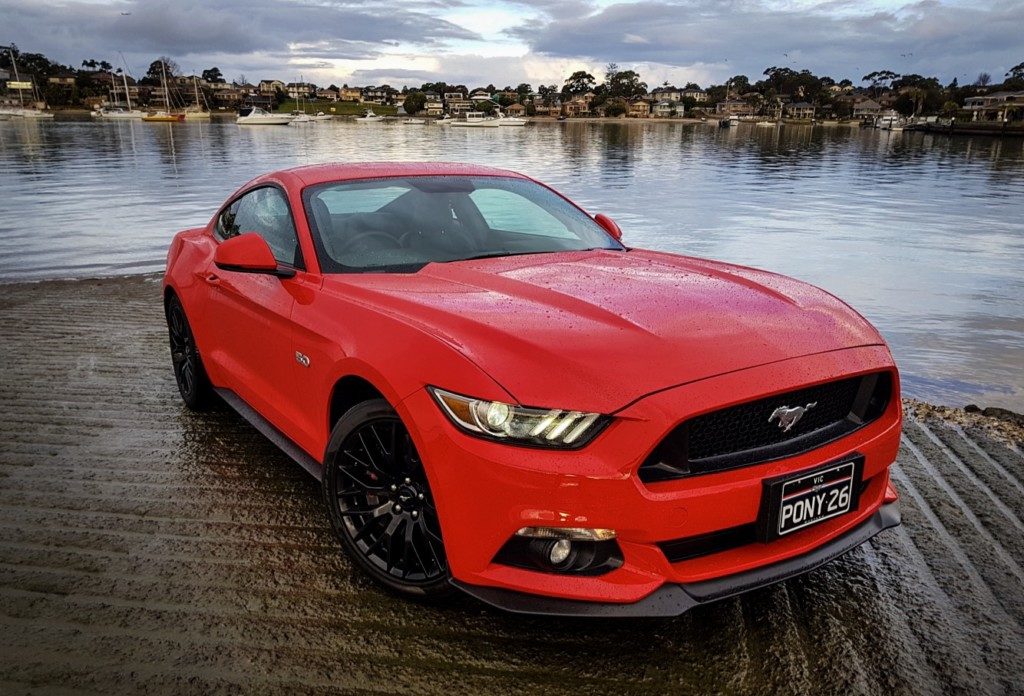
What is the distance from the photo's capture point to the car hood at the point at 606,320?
2178mm

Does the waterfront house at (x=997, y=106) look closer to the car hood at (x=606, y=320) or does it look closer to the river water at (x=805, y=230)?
the river water at (x=805, y=230)

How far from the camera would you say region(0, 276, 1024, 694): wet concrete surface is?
7.67 ft

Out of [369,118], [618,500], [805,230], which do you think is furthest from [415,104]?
[618,500]

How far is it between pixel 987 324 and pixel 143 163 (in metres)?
35.0

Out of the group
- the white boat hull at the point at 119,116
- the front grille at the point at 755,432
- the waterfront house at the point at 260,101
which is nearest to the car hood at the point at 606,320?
the front grille at the point at 755,432

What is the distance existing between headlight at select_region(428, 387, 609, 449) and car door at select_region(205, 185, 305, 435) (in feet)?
4.24

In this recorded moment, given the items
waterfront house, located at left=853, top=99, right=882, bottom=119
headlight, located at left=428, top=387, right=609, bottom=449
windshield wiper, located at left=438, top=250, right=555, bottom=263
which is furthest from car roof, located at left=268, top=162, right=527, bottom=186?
waterfront house, located at left=853, top=99, right=882, bottom=119

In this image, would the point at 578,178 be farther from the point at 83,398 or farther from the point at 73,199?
the point at 83,398

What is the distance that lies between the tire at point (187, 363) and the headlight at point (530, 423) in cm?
290

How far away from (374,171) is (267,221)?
0.61m

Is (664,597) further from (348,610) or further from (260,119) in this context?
(260,119)

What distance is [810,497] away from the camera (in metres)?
2.33

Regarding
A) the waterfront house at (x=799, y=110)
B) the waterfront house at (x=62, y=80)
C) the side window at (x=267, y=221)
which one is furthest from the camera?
the waterfront house at (x=799, y=110)

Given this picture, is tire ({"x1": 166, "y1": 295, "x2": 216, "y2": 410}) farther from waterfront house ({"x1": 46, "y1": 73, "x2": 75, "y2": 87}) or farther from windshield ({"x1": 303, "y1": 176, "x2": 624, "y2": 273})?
waterfront house ({"x1": 46, "y1": 73, "x2": 75, "y2": 87})
